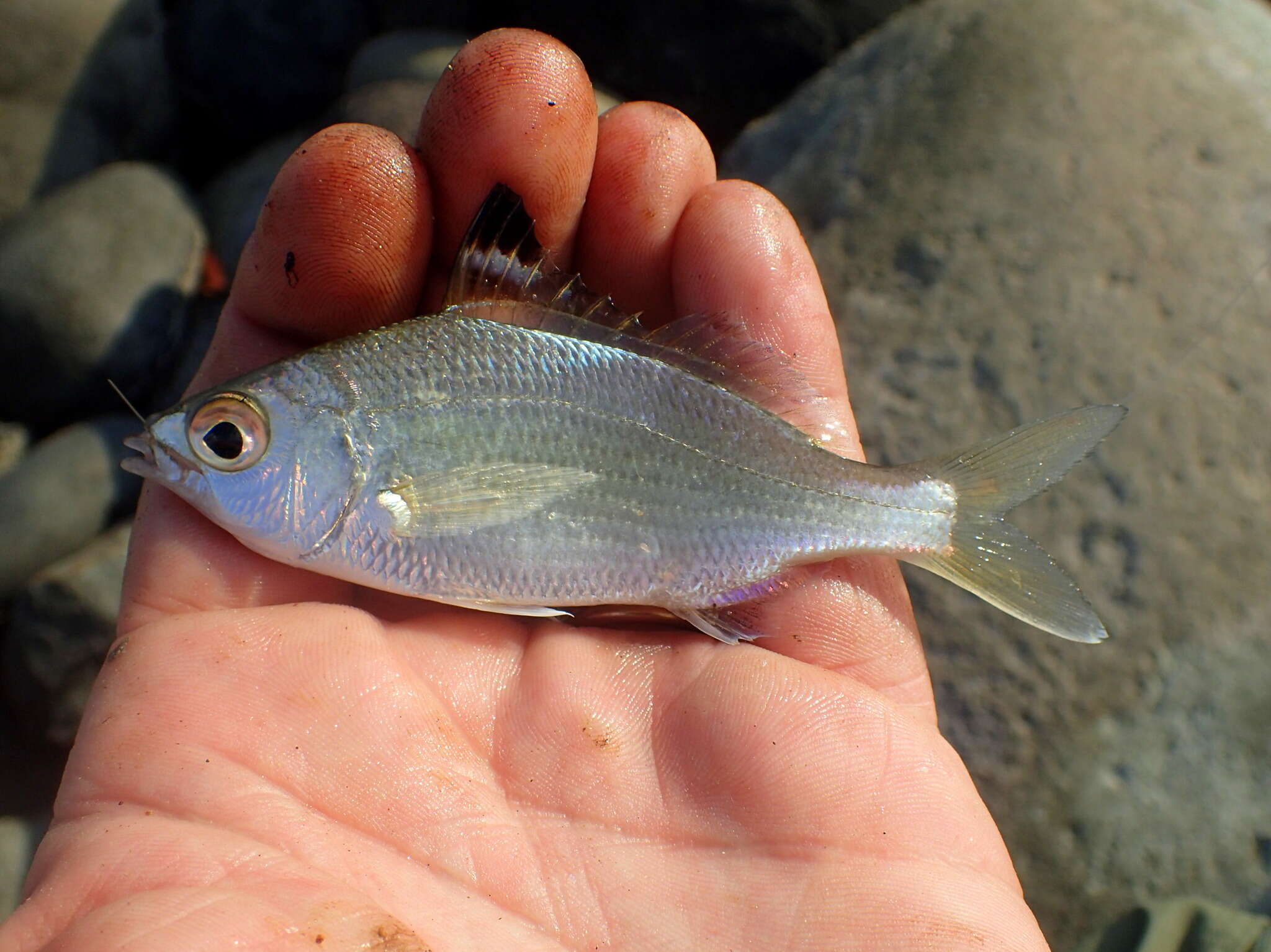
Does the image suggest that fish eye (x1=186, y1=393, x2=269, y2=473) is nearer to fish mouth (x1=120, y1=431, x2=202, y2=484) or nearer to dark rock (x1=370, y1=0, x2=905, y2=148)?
fish mouth (x1=120, y1=431, x2=202, y2=484)

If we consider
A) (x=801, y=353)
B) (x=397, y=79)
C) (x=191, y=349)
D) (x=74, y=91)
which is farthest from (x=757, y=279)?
(x=74, y=91)

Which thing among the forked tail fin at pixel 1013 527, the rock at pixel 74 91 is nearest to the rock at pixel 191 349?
the rock at pixel 74 91

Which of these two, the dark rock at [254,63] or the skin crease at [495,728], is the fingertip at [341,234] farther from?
the dark rock at [254,63]

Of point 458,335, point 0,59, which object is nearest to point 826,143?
point 458,335

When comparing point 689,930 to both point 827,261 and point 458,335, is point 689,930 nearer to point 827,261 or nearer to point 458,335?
point 458,335

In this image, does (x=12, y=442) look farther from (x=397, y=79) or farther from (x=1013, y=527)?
(x=1013, y=527)

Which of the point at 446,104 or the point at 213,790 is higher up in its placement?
the point at 446,104
